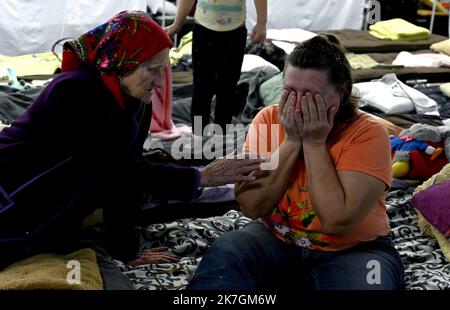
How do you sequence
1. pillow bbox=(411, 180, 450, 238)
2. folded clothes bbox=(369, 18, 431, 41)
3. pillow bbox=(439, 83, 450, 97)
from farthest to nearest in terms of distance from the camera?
folded clothes bbox=(369, 18, 431, 41)
pillow bbox=(439, 83, 450, 97)
pillow bbox=(411, 180, 450, 238)

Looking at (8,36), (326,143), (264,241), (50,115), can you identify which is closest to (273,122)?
(326,143)

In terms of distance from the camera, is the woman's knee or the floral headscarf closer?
the woman's knee

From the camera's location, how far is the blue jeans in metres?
1.43

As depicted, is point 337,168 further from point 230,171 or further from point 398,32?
point 398,32

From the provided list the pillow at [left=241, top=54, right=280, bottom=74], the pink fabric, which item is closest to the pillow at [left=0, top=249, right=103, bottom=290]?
the pink fabric

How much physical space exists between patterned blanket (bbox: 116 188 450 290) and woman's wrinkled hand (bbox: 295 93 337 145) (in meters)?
0.48

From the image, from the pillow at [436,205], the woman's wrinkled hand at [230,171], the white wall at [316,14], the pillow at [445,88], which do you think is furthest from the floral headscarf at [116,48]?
the white wall at [316,14]

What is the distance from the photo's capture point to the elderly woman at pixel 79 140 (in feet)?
4.93

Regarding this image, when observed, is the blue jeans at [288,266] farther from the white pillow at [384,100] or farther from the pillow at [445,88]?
the pillow at [445,88]

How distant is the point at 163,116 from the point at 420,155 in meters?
1.03

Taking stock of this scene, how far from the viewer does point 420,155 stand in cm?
226

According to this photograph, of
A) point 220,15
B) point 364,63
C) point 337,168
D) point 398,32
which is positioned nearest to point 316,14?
point 398,32

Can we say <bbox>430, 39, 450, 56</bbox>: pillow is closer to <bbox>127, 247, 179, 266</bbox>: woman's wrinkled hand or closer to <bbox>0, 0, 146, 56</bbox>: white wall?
<bbox>0, 0, 146, 56</bbox>: white wall

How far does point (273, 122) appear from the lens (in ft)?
5.22
